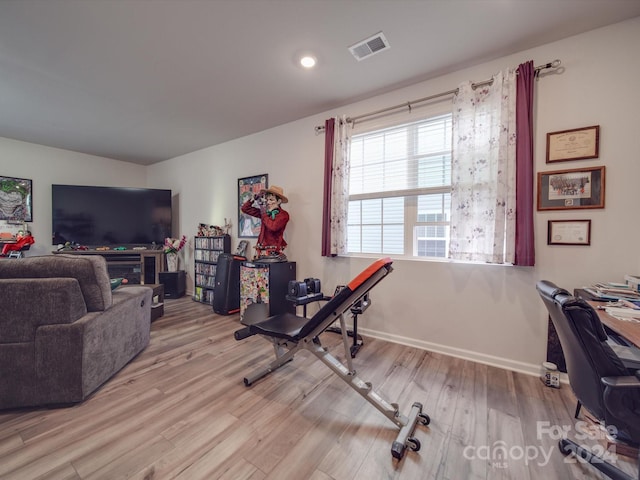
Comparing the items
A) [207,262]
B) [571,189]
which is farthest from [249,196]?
[571,189]

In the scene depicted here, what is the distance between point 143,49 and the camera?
2.03 metres

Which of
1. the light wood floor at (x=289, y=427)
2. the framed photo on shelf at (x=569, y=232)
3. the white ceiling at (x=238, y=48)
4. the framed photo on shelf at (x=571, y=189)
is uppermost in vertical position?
the white ceiling at (x=238, y=48)

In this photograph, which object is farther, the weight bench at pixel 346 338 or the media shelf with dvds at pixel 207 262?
the media shelf with dvds at pixel 207 262

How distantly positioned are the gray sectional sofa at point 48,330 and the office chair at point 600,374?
2.57m

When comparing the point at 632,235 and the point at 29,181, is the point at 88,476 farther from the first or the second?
the point at 29,181

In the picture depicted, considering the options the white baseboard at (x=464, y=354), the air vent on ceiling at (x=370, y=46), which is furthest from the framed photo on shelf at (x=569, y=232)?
the air vent on ceiling at (x=370, y=46)

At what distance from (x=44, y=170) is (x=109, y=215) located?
1219 millimetres

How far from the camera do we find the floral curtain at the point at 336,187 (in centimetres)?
277

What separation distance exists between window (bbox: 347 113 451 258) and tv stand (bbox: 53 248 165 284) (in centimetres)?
379

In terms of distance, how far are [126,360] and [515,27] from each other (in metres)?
3.98

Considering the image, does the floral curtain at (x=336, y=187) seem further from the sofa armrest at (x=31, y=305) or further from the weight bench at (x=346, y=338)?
the sofa armrest at (x=31, y=305)

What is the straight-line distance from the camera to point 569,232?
73.5 inches

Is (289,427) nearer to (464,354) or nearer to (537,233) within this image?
(464,354)

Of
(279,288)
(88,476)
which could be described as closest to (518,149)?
(279,288)
